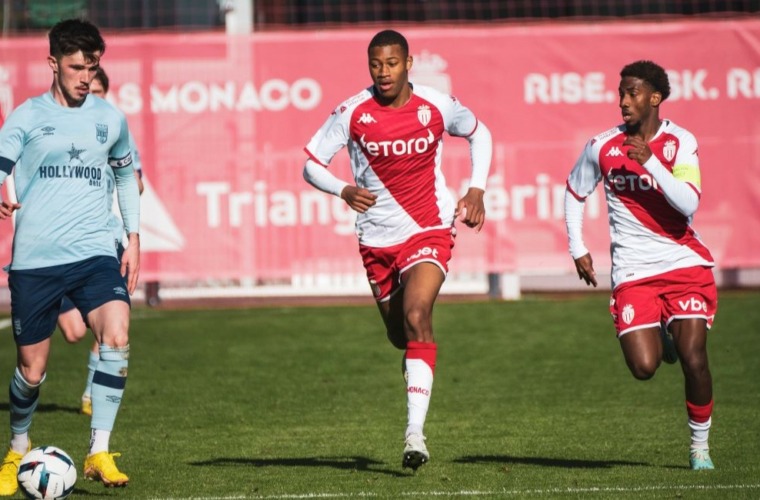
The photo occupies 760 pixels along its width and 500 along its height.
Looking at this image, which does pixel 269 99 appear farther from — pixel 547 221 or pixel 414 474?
pixel 414 474

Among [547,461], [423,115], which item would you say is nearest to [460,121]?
[423,115]

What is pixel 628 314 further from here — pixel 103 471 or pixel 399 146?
pixel 103 471

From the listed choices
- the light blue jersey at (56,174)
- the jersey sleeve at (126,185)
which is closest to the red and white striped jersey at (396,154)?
the jersey sleeve at (126,185)

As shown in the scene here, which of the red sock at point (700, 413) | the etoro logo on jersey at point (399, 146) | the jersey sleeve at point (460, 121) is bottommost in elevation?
the red sock at point (700, 413)

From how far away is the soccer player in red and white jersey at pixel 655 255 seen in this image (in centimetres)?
809

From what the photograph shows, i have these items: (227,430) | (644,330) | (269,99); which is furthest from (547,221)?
(644,330)

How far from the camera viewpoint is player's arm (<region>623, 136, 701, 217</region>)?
25.5 feet

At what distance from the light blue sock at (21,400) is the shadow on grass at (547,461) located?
8.26 feet

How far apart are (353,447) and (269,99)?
31.6 ft

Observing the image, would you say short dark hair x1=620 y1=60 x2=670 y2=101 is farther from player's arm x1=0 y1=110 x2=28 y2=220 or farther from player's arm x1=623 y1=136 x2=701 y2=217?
player's arm x1=0 y1=110 x2=28 y2=220

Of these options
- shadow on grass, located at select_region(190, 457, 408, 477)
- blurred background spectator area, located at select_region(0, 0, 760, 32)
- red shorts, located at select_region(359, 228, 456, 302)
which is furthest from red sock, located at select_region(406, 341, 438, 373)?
blurred background spectator area, located at select_region(0, 0, 760, 32)

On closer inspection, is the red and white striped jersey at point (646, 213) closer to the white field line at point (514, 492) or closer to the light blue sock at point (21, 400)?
the white field line at point (514, 492)

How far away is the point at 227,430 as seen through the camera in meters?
10.1

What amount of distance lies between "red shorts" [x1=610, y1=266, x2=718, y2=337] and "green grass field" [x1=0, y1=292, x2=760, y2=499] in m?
0.85
